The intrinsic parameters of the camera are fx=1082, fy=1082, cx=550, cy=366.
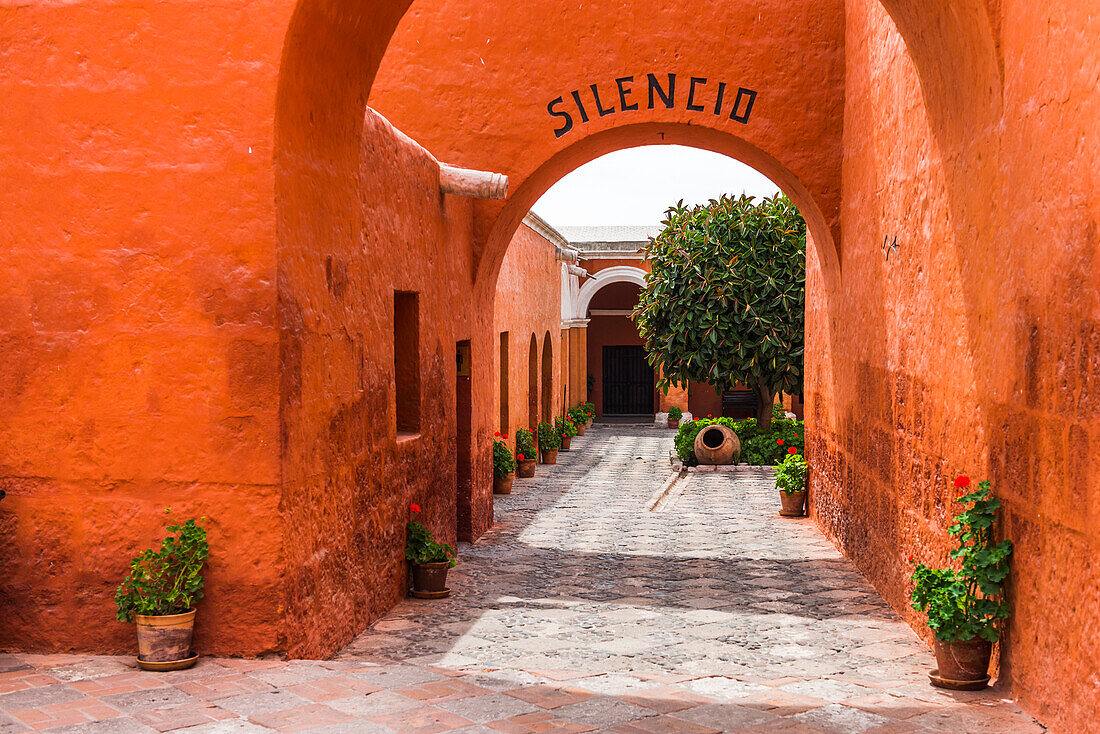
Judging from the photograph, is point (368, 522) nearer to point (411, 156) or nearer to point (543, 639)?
point (543, 639)

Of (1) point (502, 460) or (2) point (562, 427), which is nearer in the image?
(1) point (502, 460)

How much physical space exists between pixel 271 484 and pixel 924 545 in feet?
12.2

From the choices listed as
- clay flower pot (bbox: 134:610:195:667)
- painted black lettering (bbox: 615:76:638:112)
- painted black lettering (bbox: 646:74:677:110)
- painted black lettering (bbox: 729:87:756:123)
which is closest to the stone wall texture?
clay flower pot (bbox: 134:610:195:667)

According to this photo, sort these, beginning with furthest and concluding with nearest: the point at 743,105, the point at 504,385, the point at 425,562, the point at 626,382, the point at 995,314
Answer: the point at 626,382
the point at 504,385
the point at 743,105
the point at 425,562
the point at 995,314

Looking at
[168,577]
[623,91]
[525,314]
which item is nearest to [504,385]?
[525,314]

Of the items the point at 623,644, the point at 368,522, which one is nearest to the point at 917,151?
the point at 623,644

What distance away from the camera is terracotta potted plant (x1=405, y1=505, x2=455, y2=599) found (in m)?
7.24

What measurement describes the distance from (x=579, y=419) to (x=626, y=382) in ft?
17.2

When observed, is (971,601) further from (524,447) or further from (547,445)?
(547,445)

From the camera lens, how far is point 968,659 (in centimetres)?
497

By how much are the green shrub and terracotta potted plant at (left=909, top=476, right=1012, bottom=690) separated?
35.2 ft

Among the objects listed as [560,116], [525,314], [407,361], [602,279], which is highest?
[560,116]

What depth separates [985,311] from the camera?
517 cm

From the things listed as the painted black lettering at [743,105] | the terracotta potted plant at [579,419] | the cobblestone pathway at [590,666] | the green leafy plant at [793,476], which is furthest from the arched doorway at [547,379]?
the painted black lettering at [743,105]
